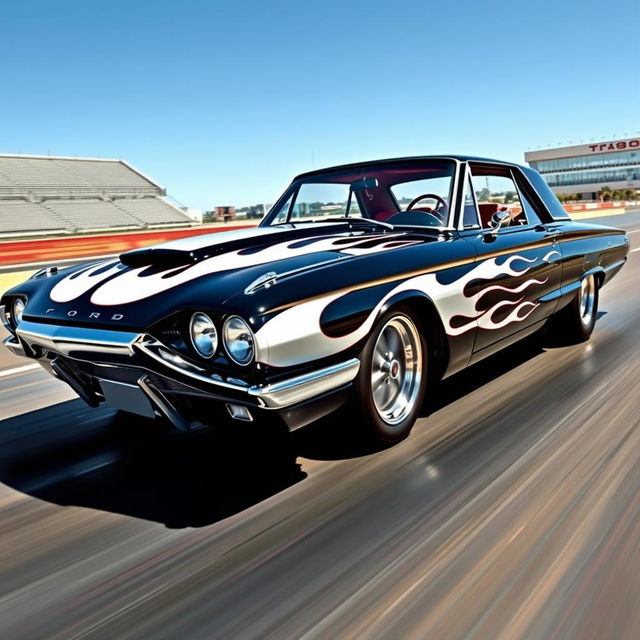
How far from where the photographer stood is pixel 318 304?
106 inches

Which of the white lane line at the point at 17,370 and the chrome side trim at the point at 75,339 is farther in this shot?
the white lane line at the point at 17,370

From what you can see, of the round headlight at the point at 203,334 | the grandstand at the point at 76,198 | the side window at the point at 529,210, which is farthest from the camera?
the grandstand at the point at 76,198

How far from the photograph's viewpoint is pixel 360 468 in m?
3.04

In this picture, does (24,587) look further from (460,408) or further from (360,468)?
(460,408)

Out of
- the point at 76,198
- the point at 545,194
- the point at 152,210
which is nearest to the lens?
the point at 545,194

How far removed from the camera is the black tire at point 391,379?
2.96 metres

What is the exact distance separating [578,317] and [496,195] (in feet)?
4.45

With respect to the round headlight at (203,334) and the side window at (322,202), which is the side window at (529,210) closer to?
the side window at (322,202)

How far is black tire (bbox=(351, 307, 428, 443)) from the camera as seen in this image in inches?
117

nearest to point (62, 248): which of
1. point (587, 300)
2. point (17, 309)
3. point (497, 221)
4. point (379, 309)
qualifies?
point (587, 300)

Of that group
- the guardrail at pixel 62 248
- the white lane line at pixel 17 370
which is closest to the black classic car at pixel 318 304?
the white lane line at pixel 17 370

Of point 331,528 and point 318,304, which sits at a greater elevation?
point 318,304

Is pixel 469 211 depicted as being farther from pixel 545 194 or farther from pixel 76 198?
pixel 76 198

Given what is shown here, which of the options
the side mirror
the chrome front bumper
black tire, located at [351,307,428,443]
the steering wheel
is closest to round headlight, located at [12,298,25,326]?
the chrome front bumper
